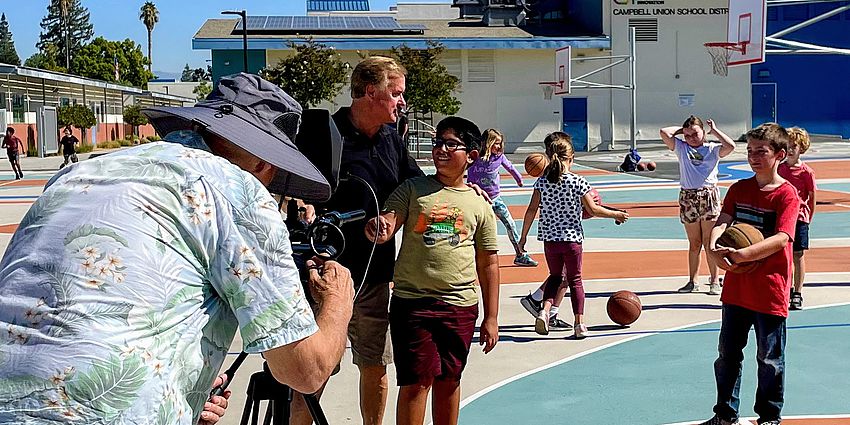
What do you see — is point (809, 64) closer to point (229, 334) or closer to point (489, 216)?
point (489, 216)

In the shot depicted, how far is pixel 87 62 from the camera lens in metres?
107

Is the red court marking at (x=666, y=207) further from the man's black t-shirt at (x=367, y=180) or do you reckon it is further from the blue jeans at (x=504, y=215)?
the man's black t-shirt at (x=367, y=180)

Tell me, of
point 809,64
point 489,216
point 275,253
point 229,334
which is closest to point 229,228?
point 275,253

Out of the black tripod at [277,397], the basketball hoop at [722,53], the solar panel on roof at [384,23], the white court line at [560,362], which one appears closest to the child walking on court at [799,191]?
the white court line at [560,362]

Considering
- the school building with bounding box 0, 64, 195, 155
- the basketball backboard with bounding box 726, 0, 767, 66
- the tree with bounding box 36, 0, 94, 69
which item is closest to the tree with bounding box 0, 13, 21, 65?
the tree with bounding box 36, 0, 94, 69

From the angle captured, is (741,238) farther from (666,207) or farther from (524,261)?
(666,207)

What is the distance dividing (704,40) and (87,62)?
73.5 m

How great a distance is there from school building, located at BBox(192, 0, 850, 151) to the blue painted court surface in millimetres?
→ 43017

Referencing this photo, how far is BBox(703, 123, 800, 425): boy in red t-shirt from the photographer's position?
6.04 m

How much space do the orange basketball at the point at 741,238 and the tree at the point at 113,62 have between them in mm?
104535

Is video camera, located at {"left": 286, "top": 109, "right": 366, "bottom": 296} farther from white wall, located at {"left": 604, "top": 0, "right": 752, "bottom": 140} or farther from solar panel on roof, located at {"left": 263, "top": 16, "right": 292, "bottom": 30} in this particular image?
white wall, located at {"left": 604, "top": 0, "right": 752, "bottom": 140}

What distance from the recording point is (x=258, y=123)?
2.65m

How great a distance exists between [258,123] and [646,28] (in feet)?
173

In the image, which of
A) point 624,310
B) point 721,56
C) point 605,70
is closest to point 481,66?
point 605,70
